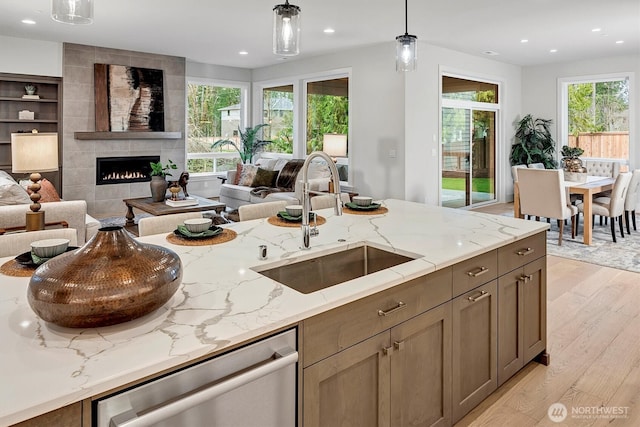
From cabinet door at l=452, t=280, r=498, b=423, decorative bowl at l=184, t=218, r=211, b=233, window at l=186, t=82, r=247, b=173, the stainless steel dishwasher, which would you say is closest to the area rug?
cabinet door at l=452, t=280, r=498, b=423

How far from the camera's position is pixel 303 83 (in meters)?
8.22

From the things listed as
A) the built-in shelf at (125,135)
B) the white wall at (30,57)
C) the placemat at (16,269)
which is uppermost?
the white wall at (30,57)

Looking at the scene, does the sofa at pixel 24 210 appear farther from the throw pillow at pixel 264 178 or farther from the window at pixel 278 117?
the window at pixel 278 117

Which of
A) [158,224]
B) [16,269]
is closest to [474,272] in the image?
[158,224]

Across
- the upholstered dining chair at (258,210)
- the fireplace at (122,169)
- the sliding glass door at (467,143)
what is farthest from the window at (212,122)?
the upholstered dining chair at (258,210)

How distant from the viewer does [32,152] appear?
3365 mm

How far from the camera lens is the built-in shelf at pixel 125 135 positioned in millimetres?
7160

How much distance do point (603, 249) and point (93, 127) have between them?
7486 mm

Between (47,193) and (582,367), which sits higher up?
(47,193)

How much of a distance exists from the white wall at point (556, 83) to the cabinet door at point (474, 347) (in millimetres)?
7516

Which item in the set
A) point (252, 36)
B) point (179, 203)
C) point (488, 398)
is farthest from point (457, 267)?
point (252, 36)

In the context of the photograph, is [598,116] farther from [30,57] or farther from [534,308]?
[30,57]

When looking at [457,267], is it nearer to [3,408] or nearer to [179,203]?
[3,408]

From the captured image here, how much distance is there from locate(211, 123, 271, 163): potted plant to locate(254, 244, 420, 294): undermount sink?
24.0ft
